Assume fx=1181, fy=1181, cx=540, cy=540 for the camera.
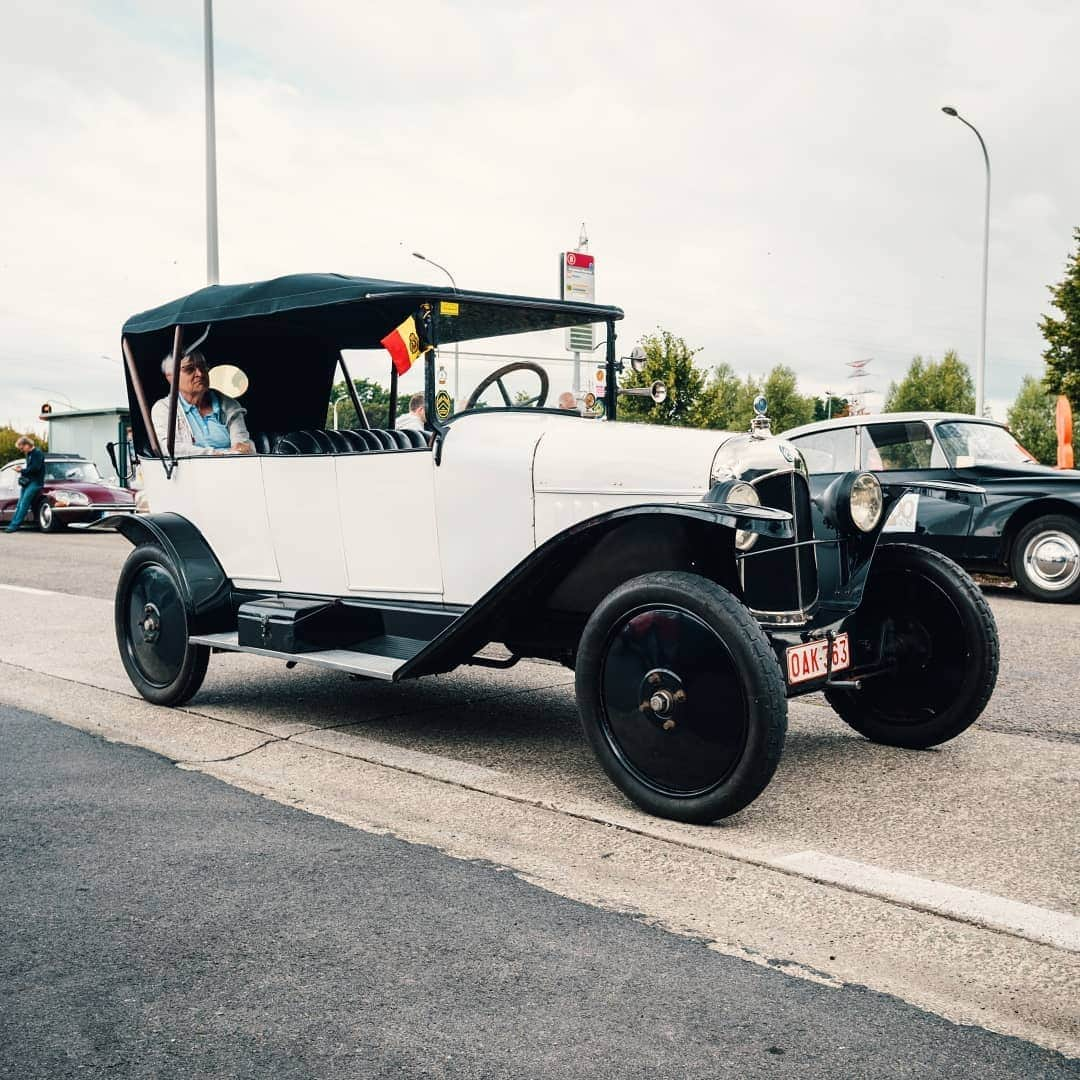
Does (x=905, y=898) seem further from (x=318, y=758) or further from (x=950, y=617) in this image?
(x=318, y=758)

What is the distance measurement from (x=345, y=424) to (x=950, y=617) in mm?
3195

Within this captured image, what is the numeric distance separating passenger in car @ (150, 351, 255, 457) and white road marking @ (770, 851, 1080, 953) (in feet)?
11.8

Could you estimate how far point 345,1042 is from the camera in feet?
7.69

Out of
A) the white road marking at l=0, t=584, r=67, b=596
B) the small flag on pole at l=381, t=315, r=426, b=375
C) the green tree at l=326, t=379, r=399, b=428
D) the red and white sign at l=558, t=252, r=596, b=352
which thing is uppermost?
the red and white sign at l=558, t=252, r=596, b=352

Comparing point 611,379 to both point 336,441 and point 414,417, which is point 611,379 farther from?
point 336,441

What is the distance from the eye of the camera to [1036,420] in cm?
7362

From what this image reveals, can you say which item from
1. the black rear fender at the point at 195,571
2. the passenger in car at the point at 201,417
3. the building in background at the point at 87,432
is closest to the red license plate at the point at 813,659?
the black rear fender at the point at 195,571

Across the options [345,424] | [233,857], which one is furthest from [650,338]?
[233,857]

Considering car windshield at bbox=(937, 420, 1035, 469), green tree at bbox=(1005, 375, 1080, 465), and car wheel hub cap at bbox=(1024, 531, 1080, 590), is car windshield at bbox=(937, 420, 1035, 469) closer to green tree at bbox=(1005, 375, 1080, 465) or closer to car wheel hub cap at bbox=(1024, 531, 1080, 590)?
car wheel hub cap at bbox=(1024, 531, 1080, 590)

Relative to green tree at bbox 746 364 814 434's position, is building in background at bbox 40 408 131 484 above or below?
below

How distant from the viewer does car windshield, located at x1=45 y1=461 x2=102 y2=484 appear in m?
21.5

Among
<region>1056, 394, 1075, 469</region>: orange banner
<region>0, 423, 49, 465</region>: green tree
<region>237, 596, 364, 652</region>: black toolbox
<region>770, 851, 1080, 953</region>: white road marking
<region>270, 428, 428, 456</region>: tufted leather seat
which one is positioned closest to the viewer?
<region>770, 851, 1080, 953</region>: white road marking

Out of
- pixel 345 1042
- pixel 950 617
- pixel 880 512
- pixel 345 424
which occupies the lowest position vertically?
pixel 345 1042

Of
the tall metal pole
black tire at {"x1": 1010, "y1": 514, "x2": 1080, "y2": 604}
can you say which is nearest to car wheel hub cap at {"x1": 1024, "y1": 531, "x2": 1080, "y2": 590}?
black tire at {"x1": 1010, "y1": 514, "x2": 1080, "y2": 604}
